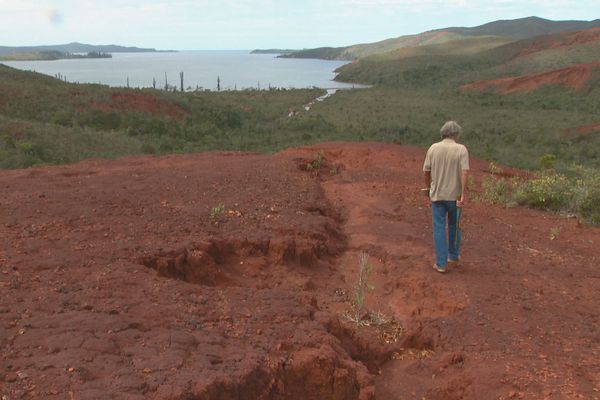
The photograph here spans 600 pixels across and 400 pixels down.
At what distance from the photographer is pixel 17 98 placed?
2570cm

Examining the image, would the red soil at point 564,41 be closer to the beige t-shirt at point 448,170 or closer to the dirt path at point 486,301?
the dirt path at point 486,301

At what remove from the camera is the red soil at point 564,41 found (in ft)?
191

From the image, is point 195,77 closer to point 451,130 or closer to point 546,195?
point 546,195

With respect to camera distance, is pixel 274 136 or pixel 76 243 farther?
pixel 274 136

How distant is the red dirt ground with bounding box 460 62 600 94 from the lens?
38875 mm

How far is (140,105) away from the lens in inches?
1125

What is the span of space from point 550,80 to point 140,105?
28.2 m

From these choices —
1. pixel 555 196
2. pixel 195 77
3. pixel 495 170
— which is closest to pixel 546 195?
pixel 555 196

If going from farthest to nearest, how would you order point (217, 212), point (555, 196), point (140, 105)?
point (140, 105), point (555, 196), point (217, 212)

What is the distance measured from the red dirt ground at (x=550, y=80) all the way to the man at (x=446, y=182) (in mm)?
36468

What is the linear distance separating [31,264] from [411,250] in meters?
3.77

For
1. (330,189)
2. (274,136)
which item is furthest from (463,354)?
(274,136)

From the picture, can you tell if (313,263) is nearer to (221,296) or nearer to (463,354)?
(221,296)

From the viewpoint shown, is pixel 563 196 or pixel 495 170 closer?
pixel 563 196
